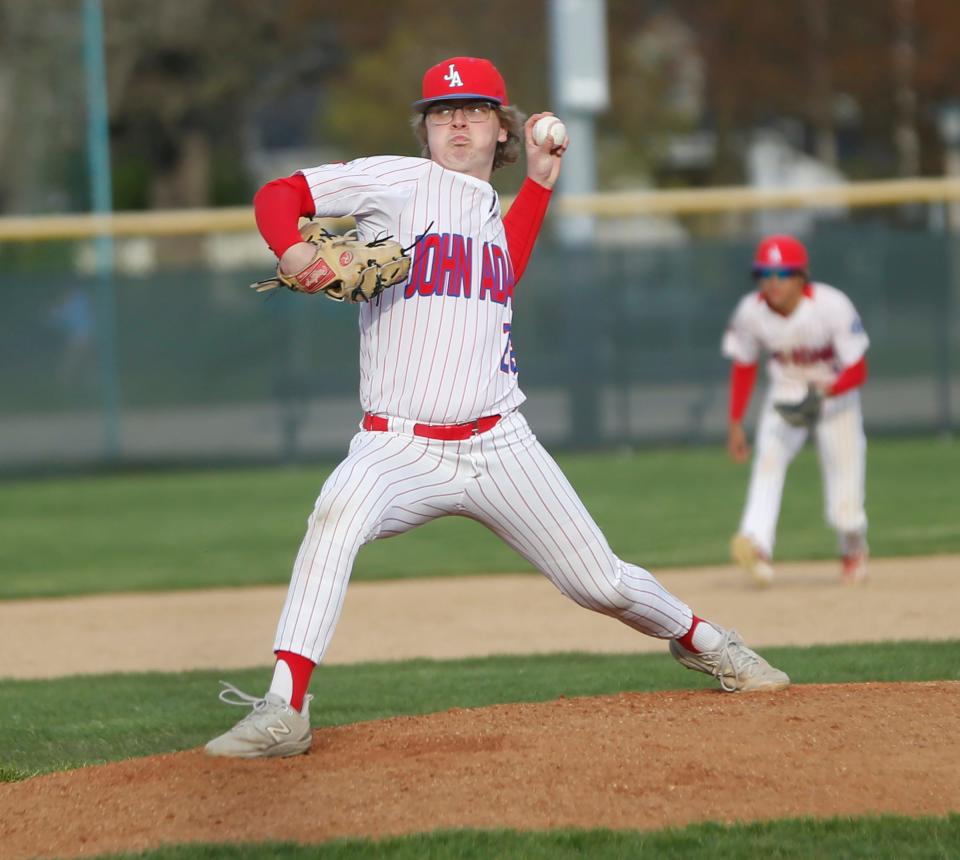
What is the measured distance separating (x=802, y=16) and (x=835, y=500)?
20.9m

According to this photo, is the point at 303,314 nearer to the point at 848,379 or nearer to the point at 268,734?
the point at 848,379

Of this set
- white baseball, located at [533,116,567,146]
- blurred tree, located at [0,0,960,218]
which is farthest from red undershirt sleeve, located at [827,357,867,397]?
blurred tree, located at [0,0,960,218]

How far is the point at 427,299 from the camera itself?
4.18 meters

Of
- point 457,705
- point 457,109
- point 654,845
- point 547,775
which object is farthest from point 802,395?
point 654,845

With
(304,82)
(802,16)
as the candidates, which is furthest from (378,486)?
(304,82)

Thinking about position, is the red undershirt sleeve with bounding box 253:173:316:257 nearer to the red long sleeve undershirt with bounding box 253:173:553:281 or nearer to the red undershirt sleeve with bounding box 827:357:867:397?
the red long sleeve undershirt with bounding box 253:173:553:281

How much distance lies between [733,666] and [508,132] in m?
1.62

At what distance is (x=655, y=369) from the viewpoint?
15.0m

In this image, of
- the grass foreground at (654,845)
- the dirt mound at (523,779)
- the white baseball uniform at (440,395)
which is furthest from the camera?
the white baseball uniform at (440,395)

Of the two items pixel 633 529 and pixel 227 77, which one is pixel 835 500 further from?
pixel 227 77

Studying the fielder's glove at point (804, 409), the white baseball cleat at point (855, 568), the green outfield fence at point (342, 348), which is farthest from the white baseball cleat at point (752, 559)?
the green outfield fence at point (342, 348)

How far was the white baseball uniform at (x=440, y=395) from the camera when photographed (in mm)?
4094

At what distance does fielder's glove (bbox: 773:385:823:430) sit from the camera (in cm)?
799

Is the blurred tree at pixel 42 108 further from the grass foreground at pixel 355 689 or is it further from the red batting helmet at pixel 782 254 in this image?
the grass foreground at pixel 355 689
